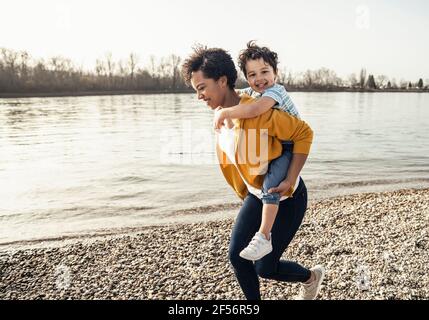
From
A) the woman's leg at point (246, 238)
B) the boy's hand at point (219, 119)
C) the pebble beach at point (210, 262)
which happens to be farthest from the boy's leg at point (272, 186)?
the pebble beach at point (210, 262)

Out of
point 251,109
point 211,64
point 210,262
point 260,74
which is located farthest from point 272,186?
point 210,262

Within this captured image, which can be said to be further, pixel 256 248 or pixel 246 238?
pixel 246 238

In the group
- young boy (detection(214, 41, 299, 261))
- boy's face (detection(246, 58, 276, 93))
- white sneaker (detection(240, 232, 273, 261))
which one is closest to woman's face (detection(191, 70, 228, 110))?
young boy (detection(214, 41, 299, 261))

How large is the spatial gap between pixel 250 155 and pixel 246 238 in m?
0.64

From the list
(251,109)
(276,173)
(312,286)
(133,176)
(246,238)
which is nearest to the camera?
(251,109)

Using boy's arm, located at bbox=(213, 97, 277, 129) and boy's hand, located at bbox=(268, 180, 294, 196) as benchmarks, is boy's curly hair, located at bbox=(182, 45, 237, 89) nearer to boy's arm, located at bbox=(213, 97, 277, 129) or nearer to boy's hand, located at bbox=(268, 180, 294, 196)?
boy's arm, located at bbox=(213, 97, 277, 129)

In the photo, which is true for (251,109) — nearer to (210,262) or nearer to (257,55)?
(257,55)

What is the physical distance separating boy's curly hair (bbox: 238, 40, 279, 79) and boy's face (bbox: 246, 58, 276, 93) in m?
0.03

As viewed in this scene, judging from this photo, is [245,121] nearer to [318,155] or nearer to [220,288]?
[220,288]

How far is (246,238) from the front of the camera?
2965 mm

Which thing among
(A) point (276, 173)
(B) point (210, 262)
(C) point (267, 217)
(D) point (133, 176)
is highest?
(A) point (276, 173)

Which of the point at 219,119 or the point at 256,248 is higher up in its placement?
the point at 219,119

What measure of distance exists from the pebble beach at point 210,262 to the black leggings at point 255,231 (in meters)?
1.96

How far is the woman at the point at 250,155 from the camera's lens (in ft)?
9.17
